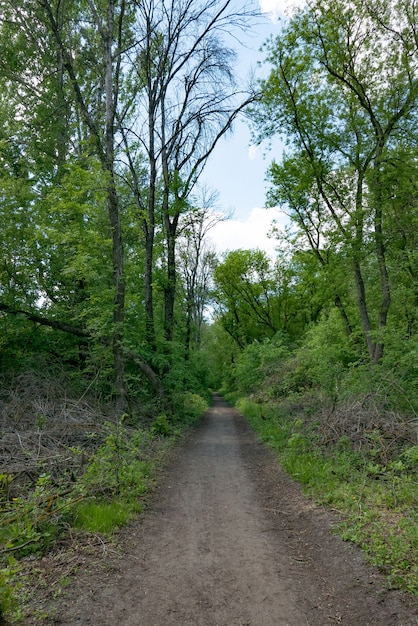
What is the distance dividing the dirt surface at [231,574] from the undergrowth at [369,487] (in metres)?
0.22

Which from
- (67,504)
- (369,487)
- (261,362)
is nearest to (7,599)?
(67,504)

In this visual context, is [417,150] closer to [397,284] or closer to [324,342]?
[397,284]

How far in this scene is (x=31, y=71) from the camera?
48.9 ft

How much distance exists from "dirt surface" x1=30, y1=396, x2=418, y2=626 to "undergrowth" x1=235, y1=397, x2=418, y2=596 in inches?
8.6

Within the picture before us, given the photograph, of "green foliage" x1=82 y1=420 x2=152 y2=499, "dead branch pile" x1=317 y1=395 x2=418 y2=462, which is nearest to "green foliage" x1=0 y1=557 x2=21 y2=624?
"green foliage" x1=82 y1=420 x2=152 y2=499

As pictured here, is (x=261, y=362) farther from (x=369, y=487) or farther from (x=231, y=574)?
(x=231, y=574)

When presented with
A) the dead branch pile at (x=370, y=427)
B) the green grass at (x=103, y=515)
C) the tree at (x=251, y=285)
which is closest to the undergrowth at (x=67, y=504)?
the green grass at (x=103, y=515)

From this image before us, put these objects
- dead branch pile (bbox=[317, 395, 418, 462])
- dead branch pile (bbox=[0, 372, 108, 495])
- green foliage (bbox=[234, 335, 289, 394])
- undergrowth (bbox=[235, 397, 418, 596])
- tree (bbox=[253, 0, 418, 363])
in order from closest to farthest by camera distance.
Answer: undergrowth (bbox=[235, 397, 418, 596]) → dead branch pile (bbox=[0, 372, 108, 495]) → dead branch pile (bbox=[317, 395, 418, 462]) → tree (bbox=[253, 0, 418, 363]) → green foliage (bbox=[234, 335, 289, 394])

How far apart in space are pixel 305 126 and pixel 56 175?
391 inches

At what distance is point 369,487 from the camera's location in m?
6.14

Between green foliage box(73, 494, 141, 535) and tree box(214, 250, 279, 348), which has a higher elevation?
tree box(214, 250, 279, 348)

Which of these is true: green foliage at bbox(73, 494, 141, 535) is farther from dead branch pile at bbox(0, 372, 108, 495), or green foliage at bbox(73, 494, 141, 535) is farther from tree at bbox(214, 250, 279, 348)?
tree at bbox(214, 250, 279, 348)

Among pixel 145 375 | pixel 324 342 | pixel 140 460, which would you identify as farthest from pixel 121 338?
pixel 324 342

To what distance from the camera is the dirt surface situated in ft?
11.6
